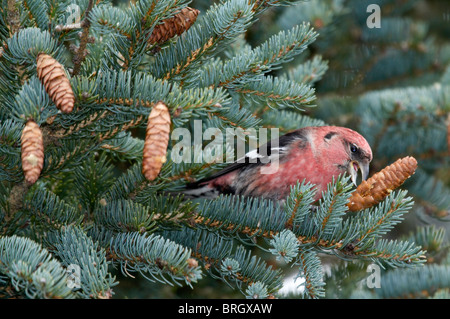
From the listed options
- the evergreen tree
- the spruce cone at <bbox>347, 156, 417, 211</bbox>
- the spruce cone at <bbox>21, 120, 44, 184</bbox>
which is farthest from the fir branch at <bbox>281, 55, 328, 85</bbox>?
the spruce cone at <bbox>21, 120, 44, 184</bbox>

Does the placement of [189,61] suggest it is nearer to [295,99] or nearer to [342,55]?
[295,99]

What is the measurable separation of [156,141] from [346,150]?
1663mm

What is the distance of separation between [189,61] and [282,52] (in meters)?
0.35

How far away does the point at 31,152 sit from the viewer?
1534 mm

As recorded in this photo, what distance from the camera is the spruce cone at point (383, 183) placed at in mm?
2070

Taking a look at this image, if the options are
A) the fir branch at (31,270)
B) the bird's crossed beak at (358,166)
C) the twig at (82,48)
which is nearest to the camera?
the fir branch at (31,270)

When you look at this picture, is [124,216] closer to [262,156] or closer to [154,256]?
[154,256]

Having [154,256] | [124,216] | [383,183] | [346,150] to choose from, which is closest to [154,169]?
[154,256]

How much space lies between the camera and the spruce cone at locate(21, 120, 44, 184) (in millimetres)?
1523

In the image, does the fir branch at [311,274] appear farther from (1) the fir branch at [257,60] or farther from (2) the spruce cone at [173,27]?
(2) the spruce cone at [173,27]

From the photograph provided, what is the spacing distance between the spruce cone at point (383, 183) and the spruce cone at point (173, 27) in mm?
936

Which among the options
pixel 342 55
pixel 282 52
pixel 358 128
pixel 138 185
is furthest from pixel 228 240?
pixel 342 55

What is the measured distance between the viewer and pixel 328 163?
303 cm

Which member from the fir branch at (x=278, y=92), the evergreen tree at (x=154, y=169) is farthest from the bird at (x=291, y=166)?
the fir branch at (x=278, y=92)
